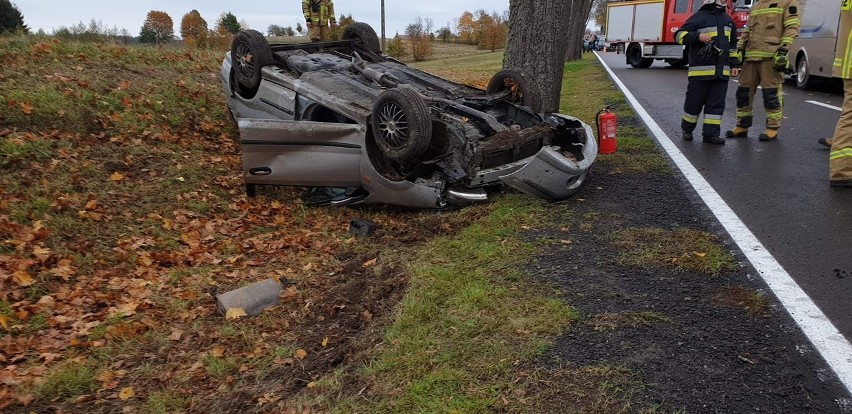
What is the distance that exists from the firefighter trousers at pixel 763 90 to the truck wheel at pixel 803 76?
19.3ft

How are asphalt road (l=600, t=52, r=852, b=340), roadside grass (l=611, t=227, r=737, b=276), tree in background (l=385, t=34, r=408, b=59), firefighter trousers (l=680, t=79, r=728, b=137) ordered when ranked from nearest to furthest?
asphalt road (l=600, t=52, r=852, b=340) → roadside grass (l=611, t=227, r=737, b=276) → firefighter trousers (l=680, t=79, r=728, b=137) → tree in background (l=385, t=34, r=408, b=59)

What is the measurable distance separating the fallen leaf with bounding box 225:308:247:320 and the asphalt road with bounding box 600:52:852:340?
3155 mm

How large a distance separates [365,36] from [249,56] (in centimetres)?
162

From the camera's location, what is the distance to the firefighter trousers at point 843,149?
460 centimetres

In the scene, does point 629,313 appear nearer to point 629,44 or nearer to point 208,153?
point 208,153

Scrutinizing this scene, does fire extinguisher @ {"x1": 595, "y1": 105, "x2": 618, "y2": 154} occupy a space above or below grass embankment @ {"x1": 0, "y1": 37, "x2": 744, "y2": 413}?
above

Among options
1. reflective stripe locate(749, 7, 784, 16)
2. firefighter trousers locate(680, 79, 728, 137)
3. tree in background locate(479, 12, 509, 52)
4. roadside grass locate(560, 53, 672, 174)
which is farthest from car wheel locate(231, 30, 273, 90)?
tree in background locate(479, 12, 509, 52)

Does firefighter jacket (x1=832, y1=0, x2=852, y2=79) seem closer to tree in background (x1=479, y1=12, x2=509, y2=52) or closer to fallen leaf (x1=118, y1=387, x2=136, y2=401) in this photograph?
fallen leaf (x1=118, y1=387, x2=136, y2=401)

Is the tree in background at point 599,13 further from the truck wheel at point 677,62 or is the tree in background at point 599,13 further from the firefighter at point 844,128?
the firefighter at point 844,128

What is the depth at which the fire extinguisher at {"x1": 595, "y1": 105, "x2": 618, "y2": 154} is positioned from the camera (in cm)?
586

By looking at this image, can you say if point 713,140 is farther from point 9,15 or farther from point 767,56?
point 9,15

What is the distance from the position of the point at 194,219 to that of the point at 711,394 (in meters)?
4.38

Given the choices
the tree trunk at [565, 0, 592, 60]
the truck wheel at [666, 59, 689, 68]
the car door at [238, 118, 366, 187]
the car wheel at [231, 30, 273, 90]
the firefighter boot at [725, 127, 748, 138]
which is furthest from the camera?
the tree trunk at [565, 0, 592, 60]

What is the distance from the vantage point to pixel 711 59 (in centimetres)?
624
